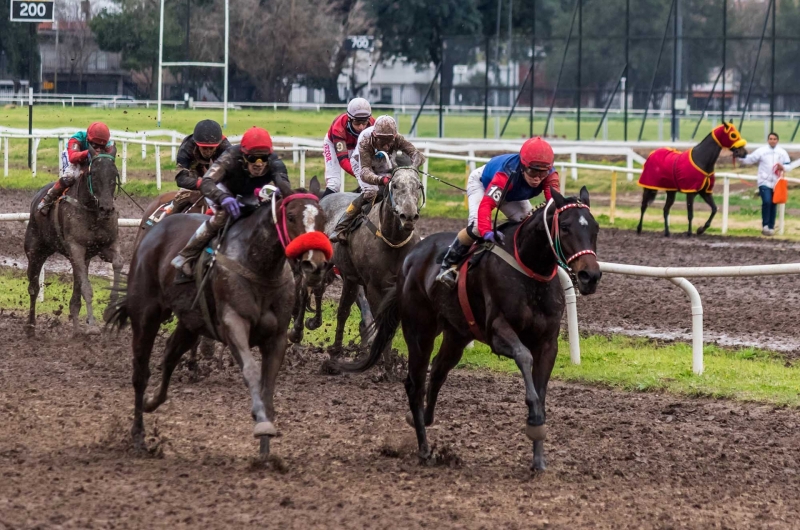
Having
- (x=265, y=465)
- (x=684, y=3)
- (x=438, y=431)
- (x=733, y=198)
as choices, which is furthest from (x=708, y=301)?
(x=684, y=3)

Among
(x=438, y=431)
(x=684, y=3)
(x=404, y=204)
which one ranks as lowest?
(x=438, y=431)

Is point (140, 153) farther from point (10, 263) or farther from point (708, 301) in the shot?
point (708, 301)

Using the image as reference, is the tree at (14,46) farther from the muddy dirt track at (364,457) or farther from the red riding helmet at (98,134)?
the muddy dirt track at (364,457)

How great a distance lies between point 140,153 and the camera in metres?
31.7

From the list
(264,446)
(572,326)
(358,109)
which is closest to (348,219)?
(358,109)

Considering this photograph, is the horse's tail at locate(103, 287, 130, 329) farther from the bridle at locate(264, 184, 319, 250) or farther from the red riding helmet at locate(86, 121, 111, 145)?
the red riding helmet at locate(86, 121, 111, 145)

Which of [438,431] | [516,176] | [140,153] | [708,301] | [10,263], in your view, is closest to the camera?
[516,176]

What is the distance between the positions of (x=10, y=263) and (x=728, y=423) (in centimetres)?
1115

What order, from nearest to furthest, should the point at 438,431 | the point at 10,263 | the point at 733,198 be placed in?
the point at 438,431 → the point at 10,263 → the point at 733,198

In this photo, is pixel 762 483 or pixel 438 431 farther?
pixel 438 431

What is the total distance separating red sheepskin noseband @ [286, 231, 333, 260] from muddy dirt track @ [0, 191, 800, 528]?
3.75ft

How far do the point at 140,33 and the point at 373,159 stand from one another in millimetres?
25391

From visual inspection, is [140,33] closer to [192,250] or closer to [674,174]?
[674,174]

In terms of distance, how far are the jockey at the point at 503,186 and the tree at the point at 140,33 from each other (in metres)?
26.4
